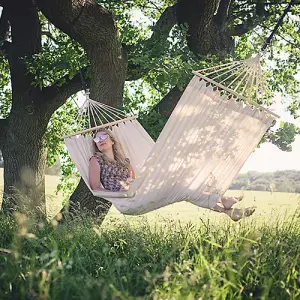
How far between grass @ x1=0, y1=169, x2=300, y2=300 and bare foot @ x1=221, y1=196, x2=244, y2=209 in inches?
3.6

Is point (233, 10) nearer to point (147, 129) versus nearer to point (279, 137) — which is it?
point (279, 137)

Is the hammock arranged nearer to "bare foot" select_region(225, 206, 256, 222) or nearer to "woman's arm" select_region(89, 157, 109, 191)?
"bare foot" select_region(225, 206, 256, 222)

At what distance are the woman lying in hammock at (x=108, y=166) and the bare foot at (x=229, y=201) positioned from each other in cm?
92

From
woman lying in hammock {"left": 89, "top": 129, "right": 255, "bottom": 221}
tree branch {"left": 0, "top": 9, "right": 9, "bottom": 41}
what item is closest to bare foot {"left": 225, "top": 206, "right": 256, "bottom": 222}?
woman lying in hammock {"left": 89, "top": 129, "right": 255, "bottom": 221}

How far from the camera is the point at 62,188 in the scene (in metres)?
7.92

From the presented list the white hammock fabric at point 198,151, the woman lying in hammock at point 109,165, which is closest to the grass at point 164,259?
the white hammock fabric at point 198,151

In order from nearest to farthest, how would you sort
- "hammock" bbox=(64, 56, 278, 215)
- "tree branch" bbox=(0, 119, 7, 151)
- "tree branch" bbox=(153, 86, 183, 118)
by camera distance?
"hammock" bbox=(64, 56, 278, 215) → "tree branch" bbox=(153, 86, 183, 118) → "tree branch" bbox=(0, 119, 7, 151)

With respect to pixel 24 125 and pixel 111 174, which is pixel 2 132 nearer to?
pixel 24 125

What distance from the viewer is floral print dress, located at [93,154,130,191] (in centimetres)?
475

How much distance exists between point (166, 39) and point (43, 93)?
5.68 feet

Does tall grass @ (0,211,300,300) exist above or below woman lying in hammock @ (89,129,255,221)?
below

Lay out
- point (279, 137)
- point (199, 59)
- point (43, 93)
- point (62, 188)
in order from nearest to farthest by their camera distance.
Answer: point (199, 59), point (43, 93), point (279, 137), point (62, 188)

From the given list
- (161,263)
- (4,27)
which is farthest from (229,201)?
(4,27)

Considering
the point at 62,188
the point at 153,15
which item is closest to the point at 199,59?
the point at 153,15
